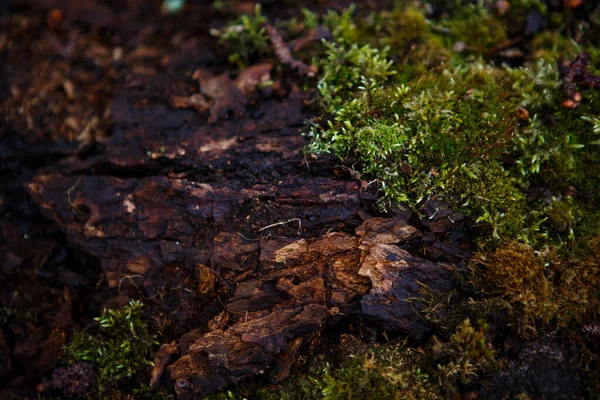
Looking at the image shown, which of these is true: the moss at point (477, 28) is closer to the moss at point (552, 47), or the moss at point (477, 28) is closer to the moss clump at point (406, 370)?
the moss at point (552, 47)

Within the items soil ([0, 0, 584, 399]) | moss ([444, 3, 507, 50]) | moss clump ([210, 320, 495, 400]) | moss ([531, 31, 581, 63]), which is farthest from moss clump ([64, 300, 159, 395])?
moss ([531, 31, 581, 63])

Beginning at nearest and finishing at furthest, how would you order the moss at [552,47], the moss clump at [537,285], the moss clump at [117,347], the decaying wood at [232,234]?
the moss clump at [537,285] < the decaying wood at [232,234] < the moss clump at [117,347] < the moss at [552,47]

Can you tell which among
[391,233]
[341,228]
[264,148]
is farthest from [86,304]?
[391,233]

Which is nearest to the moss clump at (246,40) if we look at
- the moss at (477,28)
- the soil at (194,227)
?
the soil at (194,227)

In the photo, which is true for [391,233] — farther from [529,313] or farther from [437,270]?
[529,313]

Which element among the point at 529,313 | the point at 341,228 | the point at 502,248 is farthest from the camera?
the point at 341,228

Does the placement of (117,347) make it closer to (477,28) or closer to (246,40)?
(246,40)

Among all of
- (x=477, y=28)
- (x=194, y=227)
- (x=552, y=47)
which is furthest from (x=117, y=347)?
(x=552, y=47)
